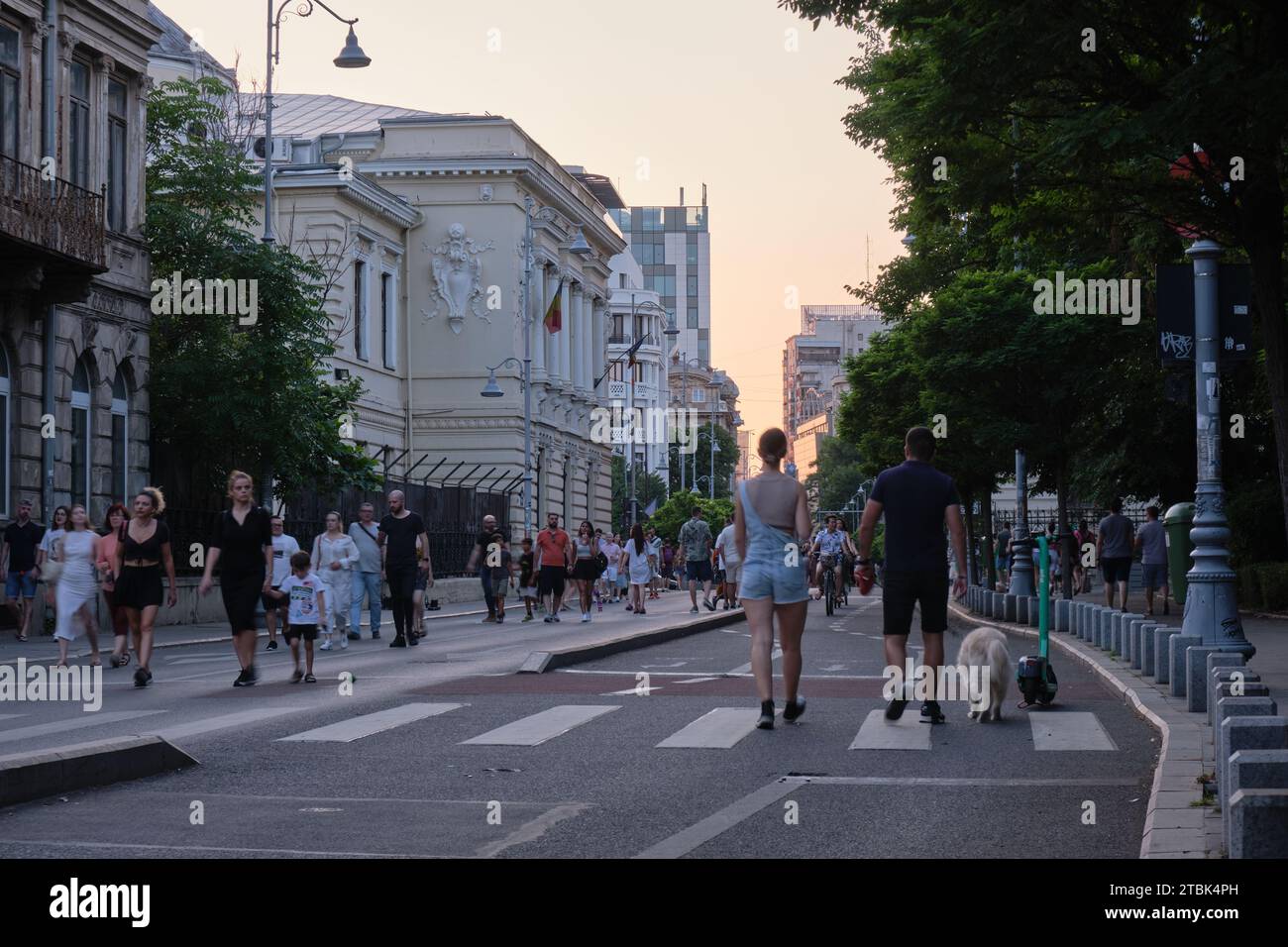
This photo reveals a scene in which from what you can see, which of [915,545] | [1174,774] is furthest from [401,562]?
[1174,774]

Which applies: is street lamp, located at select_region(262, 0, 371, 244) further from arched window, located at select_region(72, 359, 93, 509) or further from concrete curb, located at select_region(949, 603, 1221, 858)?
concrete curb, located at select_region(949, 603, 1221, 858)

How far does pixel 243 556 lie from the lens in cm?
1692

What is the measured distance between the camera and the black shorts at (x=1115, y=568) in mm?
29859

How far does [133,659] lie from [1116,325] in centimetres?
2000

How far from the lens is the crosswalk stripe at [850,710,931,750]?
1178 cm

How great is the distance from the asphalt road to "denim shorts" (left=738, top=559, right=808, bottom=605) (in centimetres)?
91

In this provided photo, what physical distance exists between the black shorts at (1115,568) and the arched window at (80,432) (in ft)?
54.9

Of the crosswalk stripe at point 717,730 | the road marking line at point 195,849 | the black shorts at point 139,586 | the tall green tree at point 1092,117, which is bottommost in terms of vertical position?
the crosswalk stripe at point 717,730

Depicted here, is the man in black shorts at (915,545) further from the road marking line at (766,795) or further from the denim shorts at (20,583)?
the denim shorts at (20,583)

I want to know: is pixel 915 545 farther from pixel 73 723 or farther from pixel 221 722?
pixel 73 723

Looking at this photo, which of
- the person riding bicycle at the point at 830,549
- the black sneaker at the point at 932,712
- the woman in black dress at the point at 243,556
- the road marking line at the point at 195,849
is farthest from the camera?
the person riding bicycle at the point at 830,549

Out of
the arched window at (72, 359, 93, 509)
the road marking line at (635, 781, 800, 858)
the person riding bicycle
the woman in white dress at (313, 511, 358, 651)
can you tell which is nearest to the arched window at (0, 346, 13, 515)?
the arched window at (72, 359, 93, 509)

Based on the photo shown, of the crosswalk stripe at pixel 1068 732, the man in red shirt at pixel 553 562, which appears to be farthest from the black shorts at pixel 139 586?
the man in red shirt at pixel 553 562
